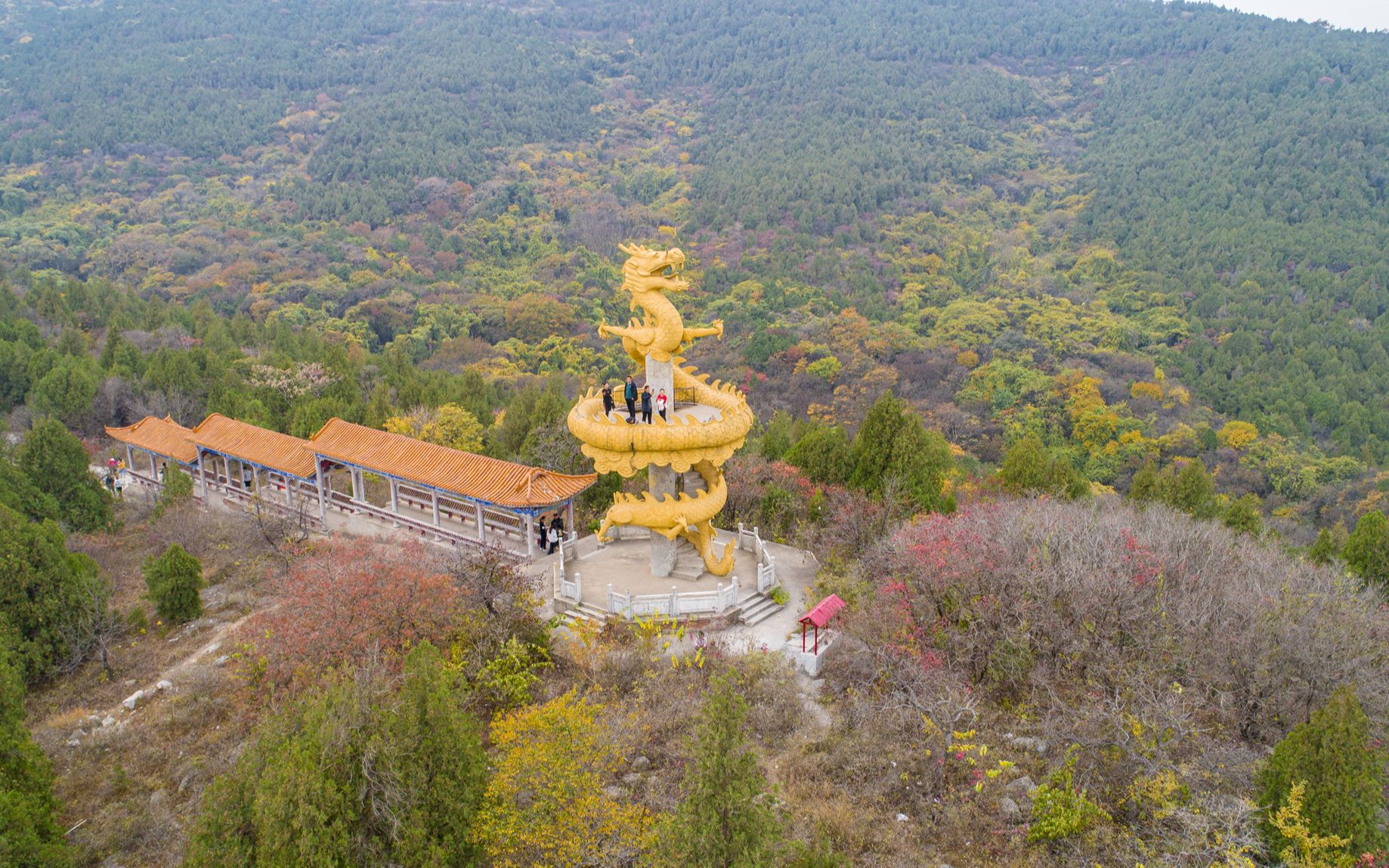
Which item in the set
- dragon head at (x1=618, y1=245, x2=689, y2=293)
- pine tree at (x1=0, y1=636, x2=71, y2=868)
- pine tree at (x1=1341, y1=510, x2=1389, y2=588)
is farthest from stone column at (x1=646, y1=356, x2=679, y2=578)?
pine tree at (x1=1341, y1=510, x2=1389, y2=588)

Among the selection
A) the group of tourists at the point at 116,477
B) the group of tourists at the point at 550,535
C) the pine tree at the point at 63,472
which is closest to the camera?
the group of tourists at the point at 550,535

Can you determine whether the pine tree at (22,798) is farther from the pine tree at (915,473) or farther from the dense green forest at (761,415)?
the pine tree at (915,473)

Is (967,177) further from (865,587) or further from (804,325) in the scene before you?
(865,587)

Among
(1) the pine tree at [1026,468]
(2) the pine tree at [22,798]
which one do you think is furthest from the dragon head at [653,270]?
(2) the pine tree at [22,798]

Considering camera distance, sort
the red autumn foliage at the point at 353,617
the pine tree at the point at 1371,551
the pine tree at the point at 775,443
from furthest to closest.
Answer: the pine tree at the point at 775,443 < the pine tree at the point at 1371,551 < the red autumn foliage at the point at 353,617

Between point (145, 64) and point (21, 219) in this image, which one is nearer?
point (21, 219)

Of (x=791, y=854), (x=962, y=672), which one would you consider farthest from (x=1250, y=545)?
(x=791, y=854)
